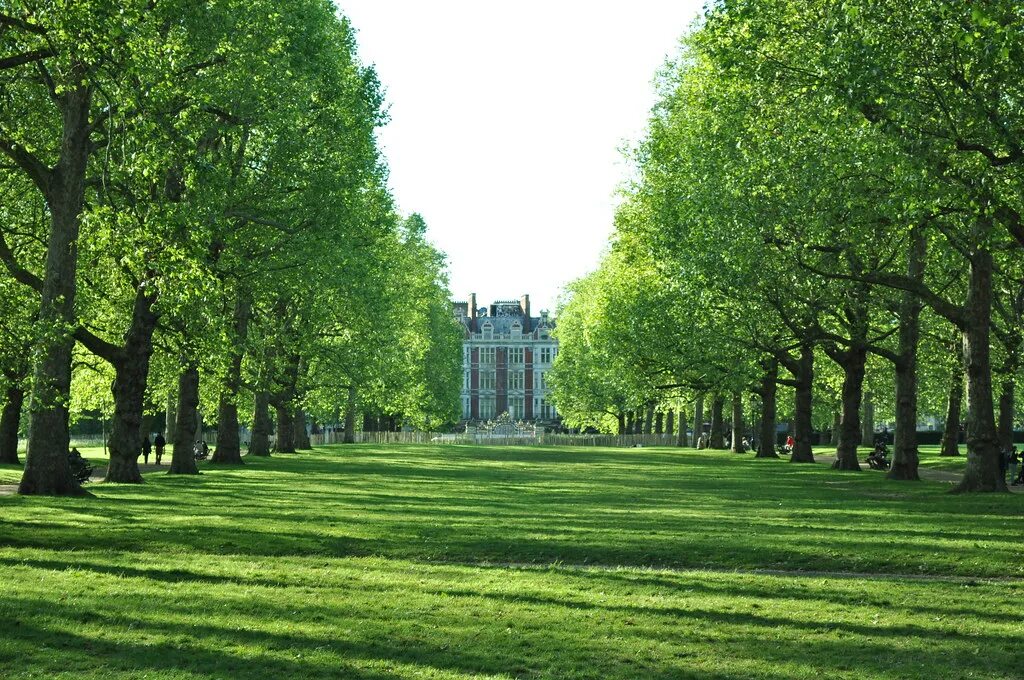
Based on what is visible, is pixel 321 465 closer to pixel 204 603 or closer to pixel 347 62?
pixel 347 62

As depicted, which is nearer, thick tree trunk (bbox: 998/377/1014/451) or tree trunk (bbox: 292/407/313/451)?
thick tree trunk (bbox: 998/377/1014/451)

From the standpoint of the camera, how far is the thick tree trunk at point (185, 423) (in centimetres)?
3600

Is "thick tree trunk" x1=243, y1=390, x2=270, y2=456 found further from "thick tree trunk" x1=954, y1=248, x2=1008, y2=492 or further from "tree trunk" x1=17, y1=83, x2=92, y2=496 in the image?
"thick tree trunk" x1=954, y1=248, x2=1008, y2=492

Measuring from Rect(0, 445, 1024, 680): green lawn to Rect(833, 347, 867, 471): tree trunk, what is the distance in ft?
54.4

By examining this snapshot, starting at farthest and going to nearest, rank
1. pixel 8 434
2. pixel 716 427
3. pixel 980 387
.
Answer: pixel 716 427 → pixel 8 434 → pixel 980 387

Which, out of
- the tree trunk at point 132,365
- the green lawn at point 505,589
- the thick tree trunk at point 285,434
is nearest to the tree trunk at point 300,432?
the thick tree trunk at point 285,434

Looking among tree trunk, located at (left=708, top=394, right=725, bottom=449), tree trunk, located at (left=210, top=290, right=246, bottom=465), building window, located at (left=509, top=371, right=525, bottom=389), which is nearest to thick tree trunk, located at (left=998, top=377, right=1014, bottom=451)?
tree trunk, located at (left=708, top=394, right=725, bottom=449)

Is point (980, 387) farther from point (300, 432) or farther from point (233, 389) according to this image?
point (300, 432)

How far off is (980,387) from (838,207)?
5.87m

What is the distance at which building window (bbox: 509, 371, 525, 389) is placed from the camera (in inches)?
6668

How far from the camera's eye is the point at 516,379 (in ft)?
556

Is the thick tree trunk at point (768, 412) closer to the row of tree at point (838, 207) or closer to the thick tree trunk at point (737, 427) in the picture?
the row of tree at point (838, 207)

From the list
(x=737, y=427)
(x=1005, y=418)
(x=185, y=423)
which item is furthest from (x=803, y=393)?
(x=185, y=423)

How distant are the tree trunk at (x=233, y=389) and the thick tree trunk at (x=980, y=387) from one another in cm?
1638
